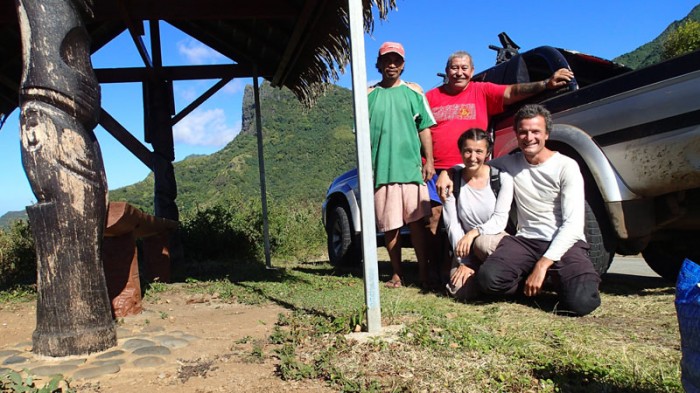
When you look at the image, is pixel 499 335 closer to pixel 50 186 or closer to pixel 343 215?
pixel 50 186

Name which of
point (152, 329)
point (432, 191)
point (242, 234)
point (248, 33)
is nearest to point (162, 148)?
point (248, 33)

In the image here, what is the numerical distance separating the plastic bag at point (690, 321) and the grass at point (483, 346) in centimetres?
53

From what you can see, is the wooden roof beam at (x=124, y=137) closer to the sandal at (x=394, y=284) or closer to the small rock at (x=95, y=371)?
the sandal at (x=394, y=284)

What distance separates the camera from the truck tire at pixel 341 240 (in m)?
6.52

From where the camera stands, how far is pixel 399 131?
4375 mm

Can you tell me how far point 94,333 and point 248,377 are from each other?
3.08 feet

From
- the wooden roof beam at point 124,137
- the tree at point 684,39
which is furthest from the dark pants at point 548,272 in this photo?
the tree at point 684,39

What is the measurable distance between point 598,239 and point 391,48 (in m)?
2.18

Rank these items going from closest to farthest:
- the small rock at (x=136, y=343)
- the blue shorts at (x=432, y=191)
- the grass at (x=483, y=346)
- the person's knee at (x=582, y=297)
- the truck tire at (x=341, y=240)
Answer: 1. the grass at (x=483, y=346)
2. the small rock at (x=136, y=343)
3. the person's knee at (x=582, y=297)
4. the blue shorts at (x=432, y=191)
5. the truck tire at (x=341, y=240)

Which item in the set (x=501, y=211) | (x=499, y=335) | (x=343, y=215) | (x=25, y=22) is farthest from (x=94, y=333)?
(x=343, y=215)

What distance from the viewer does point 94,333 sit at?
268cm

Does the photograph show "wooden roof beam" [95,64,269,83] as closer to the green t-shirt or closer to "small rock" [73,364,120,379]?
the green t-shirt

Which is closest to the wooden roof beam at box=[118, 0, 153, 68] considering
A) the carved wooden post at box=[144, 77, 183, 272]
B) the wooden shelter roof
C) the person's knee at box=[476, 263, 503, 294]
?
the wooden shelter roof

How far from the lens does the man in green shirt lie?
14.3 ft
